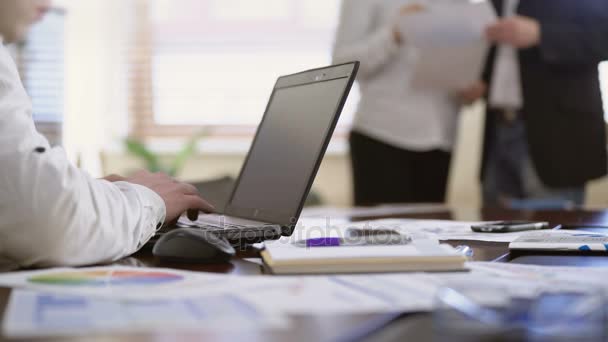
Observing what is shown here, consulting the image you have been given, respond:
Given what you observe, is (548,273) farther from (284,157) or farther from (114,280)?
(284,157)

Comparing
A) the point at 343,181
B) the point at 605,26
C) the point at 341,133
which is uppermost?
the point at 605,26

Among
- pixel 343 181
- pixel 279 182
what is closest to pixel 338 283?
pixel 279 182

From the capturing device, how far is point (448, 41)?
7.20 feet

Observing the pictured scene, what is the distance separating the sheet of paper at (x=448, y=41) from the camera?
2.12 meters

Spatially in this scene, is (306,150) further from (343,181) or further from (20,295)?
(343,181)

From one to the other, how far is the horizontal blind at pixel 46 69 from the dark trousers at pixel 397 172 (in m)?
2.31

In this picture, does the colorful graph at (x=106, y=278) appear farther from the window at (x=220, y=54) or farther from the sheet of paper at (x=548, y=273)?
the window at (x=220, y=54)

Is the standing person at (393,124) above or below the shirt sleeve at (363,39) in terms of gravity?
below

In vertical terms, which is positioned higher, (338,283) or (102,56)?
(102,56)

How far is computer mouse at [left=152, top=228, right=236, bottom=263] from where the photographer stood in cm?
84

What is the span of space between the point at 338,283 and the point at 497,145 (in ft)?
6.02

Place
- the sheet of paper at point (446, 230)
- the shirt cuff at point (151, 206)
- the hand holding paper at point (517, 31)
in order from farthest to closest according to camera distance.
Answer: the hand holding paper at point (517, 31)
the sheet of paper at point (446, 230)
the shirt cuff at point (151, 206)

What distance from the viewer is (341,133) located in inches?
167

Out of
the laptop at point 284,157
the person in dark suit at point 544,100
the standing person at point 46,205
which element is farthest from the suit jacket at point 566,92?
the standing person at point 46,205
